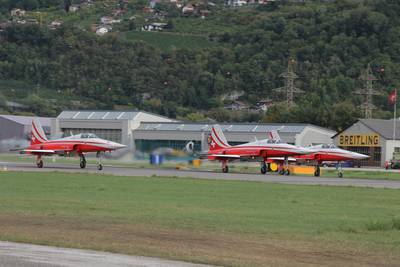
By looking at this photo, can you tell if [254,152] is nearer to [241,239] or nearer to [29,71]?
[241,239]

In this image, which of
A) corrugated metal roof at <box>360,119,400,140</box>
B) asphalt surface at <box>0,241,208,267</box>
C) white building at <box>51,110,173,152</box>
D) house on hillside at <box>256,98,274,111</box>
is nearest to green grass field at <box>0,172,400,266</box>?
asphalt surface at <box>0,241,208,267</box>

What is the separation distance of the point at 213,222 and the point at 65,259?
33.1 ft

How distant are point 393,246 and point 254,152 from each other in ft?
173

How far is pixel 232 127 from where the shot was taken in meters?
120

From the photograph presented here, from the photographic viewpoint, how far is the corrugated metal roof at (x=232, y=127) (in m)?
116

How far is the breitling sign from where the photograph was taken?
11494cm

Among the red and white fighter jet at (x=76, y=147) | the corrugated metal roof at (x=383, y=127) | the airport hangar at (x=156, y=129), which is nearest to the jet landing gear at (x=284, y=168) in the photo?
the red and white fighter jet at (x=76, y=147)

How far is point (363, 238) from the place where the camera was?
28672 mm

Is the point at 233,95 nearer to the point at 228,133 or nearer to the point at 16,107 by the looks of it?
the point at 16,107

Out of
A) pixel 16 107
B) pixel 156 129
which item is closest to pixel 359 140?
pixel 156 129

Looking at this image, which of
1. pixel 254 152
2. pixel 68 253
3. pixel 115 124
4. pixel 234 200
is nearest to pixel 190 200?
pixel 234 200

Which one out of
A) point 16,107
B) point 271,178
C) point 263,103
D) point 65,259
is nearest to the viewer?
point 65,259

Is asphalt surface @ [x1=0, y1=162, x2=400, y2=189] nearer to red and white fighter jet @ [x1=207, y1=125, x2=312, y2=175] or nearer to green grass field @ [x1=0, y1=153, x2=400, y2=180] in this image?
red and white fighter jet @ [x1=207, y1=125, x2=312, y2=175]

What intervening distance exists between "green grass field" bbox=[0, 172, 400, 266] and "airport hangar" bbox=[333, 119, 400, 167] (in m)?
63.4
